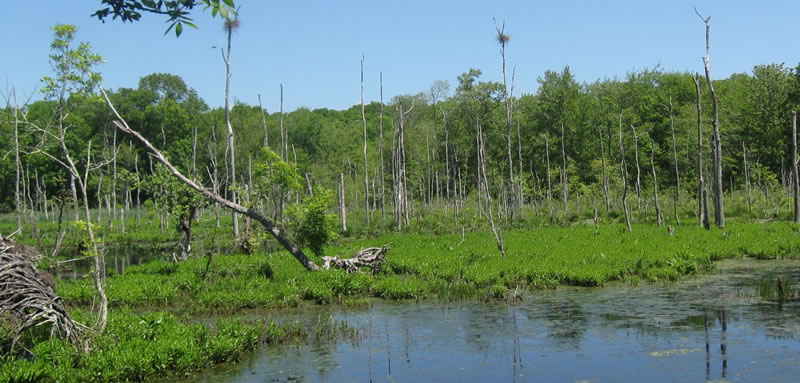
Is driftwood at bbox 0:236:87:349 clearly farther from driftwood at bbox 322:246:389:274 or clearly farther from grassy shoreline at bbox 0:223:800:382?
driftwood at bbox 322:246:389:274

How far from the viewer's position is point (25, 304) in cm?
1130

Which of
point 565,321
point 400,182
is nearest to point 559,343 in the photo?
point 565,321

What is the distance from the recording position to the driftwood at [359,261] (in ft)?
71.9

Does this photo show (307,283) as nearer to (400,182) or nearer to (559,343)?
(559,343)

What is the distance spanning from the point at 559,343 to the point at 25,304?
960 cm

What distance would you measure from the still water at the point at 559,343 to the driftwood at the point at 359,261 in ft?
12.9

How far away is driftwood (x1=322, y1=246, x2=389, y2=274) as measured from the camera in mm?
21903

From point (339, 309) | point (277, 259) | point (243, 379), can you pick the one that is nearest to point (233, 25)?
point (277, 259)

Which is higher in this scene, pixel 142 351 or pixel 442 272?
pixel 442 272

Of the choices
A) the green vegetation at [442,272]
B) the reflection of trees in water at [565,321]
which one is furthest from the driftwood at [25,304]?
the reflection of trees in water at [565,321]

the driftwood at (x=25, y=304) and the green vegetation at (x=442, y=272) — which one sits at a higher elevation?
the driftwood at (x=25, y=304)

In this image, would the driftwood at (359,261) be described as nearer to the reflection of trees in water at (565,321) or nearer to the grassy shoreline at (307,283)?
the grassy shoreline at (307,283)

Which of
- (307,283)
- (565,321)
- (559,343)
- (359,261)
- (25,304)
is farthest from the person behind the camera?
(359,261)

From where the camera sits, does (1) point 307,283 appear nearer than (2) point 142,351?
No
